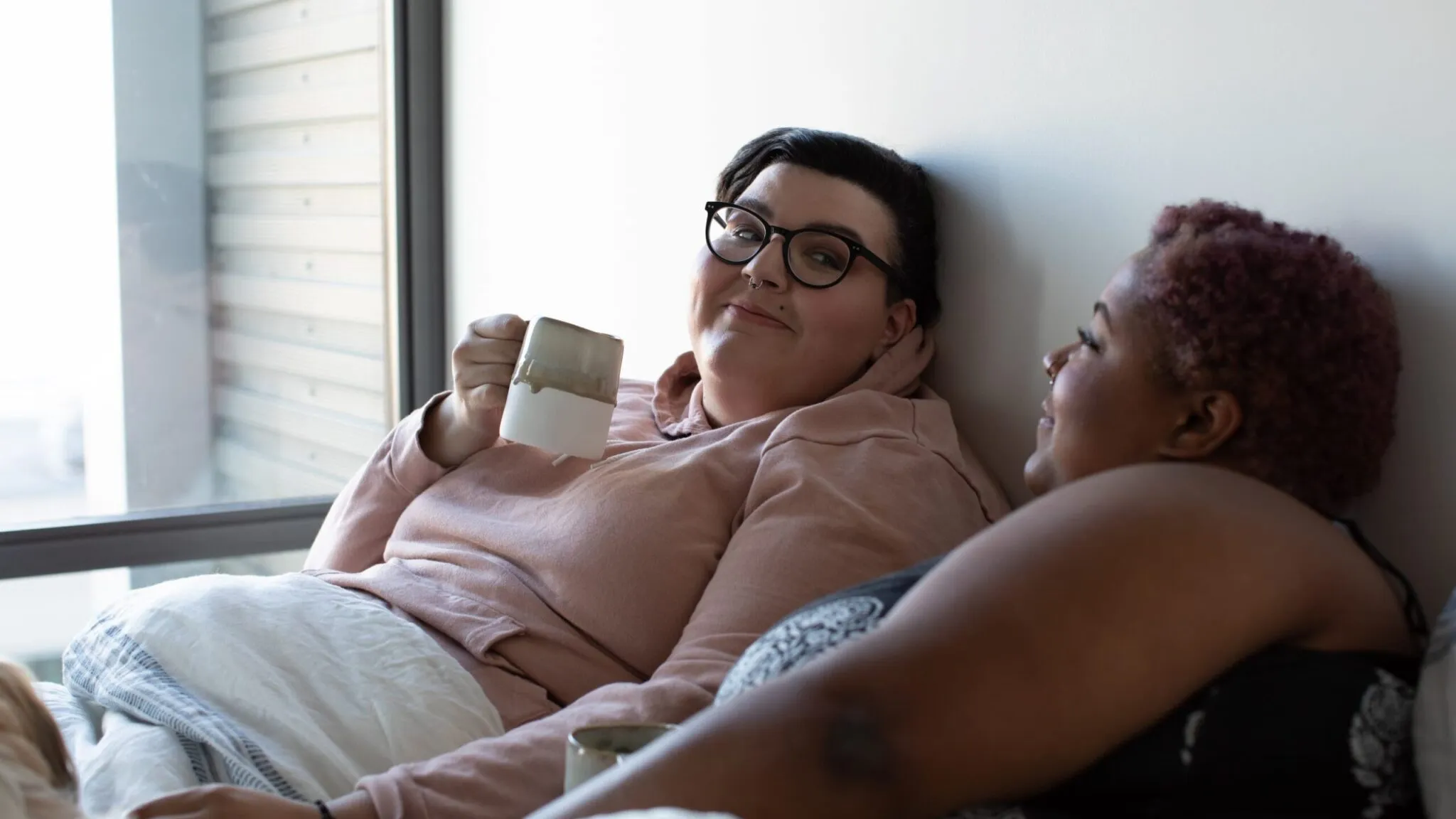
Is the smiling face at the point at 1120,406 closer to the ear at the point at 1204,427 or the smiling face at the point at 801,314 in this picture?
the ear at the point at 1204,427

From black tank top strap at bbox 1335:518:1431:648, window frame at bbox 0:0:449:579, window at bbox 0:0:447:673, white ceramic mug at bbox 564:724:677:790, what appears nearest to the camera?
white ceramic mug at bbox 564:724:677:790

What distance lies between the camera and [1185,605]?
2.68ft

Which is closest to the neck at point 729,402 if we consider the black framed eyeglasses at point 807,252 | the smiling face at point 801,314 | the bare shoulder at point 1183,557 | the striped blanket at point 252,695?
the smiling face at point 801,314

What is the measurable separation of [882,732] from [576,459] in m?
0.96

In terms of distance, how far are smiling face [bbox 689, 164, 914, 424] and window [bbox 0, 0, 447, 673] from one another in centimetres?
127

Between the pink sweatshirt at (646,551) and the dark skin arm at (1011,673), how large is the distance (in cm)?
40

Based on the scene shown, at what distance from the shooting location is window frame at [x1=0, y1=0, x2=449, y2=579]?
2.58m

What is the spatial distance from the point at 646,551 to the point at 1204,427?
2.18 ft

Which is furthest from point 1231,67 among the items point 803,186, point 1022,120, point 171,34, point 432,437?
point 171,34

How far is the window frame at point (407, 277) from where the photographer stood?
8.46 ft

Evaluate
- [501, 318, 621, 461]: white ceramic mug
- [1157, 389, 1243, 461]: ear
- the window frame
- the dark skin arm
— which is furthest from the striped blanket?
the window frame

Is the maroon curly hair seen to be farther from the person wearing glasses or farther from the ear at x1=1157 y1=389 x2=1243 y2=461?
the person wearing glasses

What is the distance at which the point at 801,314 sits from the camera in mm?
1631

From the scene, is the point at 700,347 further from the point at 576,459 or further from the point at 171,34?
the point at 171,34
